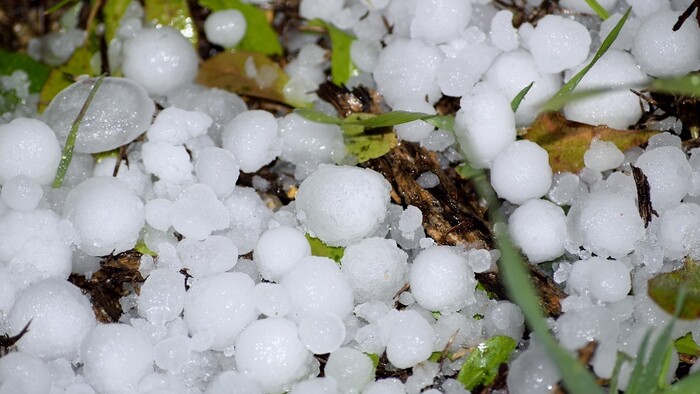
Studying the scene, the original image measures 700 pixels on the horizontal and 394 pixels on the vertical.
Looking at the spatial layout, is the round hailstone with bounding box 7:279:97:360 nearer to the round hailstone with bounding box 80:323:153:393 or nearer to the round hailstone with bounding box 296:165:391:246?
the round hailstone with bounding box 80:323:153:393

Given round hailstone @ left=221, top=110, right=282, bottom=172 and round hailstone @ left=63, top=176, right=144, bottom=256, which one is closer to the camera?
round hailstone @ left=63, top=176, right=144, bottom=256

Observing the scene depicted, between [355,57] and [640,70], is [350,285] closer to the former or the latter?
[355,57]

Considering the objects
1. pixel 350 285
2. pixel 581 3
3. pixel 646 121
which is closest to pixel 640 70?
pixel 646 121

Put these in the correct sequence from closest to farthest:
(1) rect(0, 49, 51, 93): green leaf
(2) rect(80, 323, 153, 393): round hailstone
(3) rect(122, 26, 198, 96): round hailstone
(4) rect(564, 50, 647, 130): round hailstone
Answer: (2) rect(80, 323, 153, 393): round hailstone
(4) rect(564, 50, 647, 130): round hailstone
(3) rect(122, 26, 198, 96): round hailstone
(1) rect(0, 49, 51, 93): green leaf

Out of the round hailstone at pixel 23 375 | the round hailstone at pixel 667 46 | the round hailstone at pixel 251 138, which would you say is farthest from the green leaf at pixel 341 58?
the round hailstone at pixel 23 375

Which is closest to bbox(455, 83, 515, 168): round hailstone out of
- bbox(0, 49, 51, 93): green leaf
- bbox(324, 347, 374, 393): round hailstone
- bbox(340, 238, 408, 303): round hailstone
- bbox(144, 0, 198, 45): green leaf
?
bbox(340, 238, 408, 303): round hailstone

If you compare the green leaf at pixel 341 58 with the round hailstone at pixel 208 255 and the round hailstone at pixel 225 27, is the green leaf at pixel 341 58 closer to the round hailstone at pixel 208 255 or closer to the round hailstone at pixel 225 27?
the round hailstone at pixel 225 27

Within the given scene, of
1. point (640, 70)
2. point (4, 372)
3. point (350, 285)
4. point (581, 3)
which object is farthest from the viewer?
point (581, 3)
